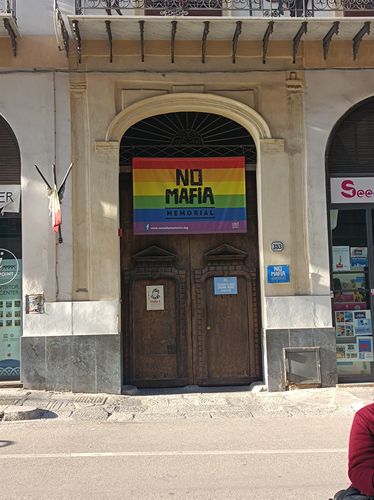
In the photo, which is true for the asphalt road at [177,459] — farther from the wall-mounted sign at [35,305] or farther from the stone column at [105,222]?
the stone column at [105,222]

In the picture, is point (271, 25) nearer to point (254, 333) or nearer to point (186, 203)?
point (186, 203)

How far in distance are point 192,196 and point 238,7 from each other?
378cm

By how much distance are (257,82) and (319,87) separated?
1.22 m

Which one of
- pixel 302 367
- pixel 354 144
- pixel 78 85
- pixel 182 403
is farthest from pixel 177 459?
pixel 354 144

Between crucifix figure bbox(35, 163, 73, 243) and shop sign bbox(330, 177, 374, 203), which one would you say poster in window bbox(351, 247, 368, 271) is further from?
crucifix figure bbox(35, 163, 73, 243)

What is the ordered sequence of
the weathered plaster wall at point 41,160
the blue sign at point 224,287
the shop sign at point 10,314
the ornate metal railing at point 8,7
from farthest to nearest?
the blue sign at point 224,287 → the shop sign at point 10,314 → the weathered plaster wall at point 41,160 → the ornate metal railing at point 8,7

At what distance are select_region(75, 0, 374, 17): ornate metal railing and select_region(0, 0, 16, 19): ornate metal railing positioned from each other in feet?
3.99

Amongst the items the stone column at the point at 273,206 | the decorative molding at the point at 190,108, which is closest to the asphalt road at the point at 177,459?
the stone column at the point at 273,206

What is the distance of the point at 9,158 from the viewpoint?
35.1 feet

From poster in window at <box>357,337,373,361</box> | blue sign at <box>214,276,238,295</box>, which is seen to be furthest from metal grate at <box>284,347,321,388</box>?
blue sign at <box>214,276,238,295</box>

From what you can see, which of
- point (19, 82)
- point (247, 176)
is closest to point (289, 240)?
point (247, 176)

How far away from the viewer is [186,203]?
36.5 feet

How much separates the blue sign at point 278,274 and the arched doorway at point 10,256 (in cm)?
470

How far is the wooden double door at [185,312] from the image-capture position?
36.4 ft
